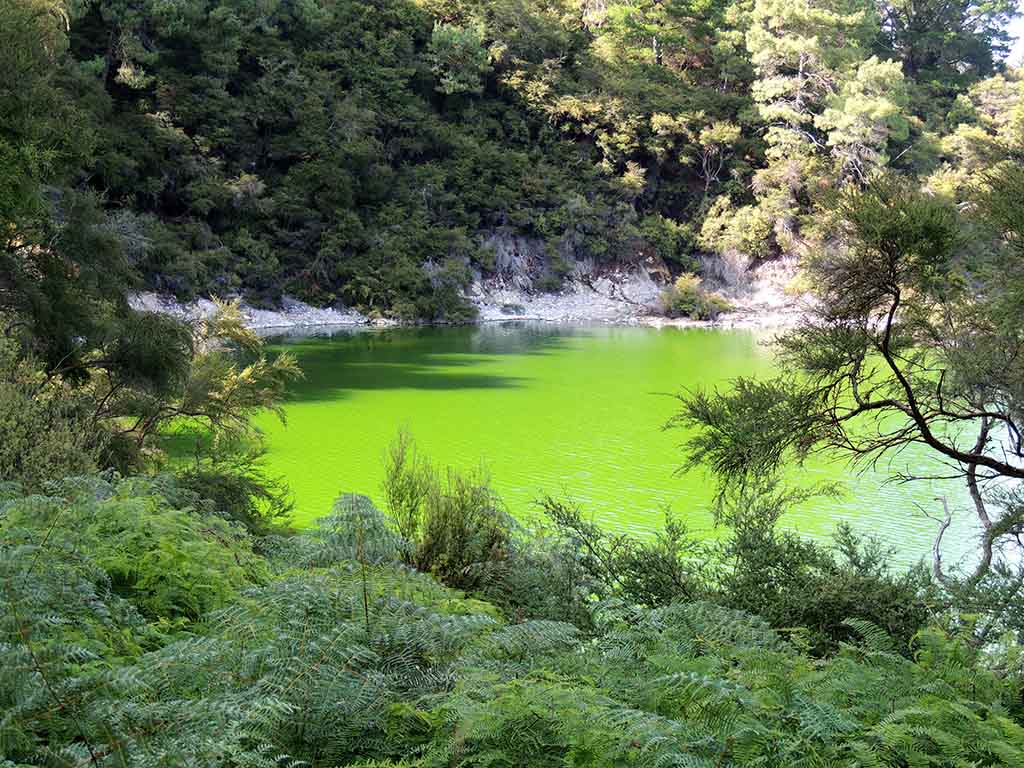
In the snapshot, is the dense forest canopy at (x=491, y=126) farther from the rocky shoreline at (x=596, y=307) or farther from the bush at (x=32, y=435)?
the bush at (x=32, y=435)

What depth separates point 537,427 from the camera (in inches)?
663

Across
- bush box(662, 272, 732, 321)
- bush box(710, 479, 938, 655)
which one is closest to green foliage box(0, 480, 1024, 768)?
bush box(710, 479, 938, 655)

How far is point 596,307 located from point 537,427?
2815cm

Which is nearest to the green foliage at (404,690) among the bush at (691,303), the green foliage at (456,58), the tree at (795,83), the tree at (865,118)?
the bush at (691,303)

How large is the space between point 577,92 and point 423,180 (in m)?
11.8

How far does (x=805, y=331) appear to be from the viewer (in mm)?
6316

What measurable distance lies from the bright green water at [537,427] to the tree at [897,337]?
1821 millimetres

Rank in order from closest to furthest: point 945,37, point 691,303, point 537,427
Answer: point 537,427
point 691,303
point 945,37

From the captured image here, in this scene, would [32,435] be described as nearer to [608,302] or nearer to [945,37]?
[608,302]

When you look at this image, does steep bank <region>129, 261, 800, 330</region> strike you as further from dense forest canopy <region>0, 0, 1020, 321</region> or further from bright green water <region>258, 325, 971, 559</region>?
bright green water <region>258, 325, 971, 559</region>

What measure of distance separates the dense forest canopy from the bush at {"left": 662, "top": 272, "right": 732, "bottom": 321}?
13.2ft

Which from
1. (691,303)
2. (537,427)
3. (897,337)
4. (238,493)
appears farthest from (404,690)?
(691,303)

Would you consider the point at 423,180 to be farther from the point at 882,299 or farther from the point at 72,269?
the point at 882,299

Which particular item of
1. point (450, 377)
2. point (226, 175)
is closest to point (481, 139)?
point (226, 175)
